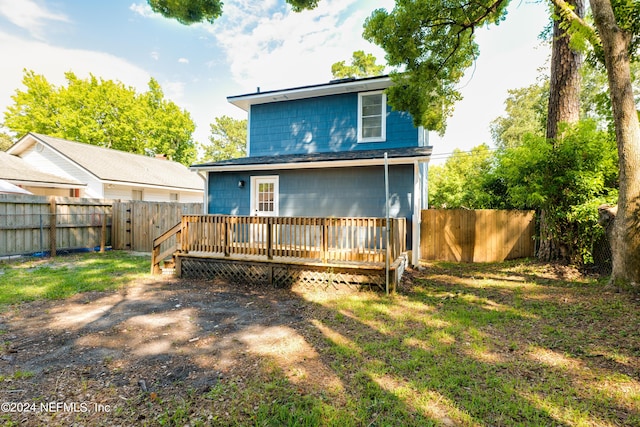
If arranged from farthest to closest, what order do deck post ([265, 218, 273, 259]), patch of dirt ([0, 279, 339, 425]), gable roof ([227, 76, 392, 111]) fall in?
gable roof ([227, 76, 392, 111]) < deck post ([265, 218, 273, 259]) < patch of dirt ([0, 279, 339, 425])

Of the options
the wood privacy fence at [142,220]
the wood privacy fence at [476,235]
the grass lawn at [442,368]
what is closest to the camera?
the grass lawn at [442,368]

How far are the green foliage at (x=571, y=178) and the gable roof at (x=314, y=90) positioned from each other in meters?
4.45

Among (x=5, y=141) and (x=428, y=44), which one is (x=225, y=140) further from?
(x=428, y=44)

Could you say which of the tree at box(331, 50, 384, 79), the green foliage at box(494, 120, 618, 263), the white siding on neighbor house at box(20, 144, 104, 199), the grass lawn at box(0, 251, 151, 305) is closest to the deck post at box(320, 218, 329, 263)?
the grass lawn at box(0, 251, 151, 305)


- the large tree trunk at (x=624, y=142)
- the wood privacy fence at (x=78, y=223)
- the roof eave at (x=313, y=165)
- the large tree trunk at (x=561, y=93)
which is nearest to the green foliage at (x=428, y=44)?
the roof eave at (x=313, y=165)

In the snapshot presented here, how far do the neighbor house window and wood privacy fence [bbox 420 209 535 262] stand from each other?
319 centimetres

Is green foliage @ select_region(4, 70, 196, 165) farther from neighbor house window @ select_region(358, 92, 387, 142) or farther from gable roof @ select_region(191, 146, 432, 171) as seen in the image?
neighbor house window @ select_region(358, 92, 387, 142)

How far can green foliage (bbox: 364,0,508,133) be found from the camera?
7.57 m

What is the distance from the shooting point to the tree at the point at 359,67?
1091 inches

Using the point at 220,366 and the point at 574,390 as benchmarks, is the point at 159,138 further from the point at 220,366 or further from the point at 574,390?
the point at 574,390

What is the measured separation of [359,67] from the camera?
92.8ft

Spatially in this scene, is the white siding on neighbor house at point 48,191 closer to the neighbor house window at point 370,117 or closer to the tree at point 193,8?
the tree at point 193,8

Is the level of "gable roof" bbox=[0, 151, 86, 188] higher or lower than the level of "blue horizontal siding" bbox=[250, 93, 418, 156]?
lower

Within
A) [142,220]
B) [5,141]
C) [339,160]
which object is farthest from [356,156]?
[5,141]
